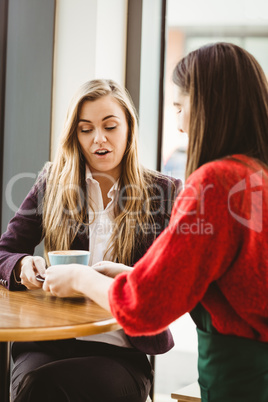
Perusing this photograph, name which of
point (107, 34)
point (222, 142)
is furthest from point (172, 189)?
point (107, 34)

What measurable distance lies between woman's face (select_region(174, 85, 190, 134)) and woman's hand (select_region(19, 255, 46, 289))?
0.62 m

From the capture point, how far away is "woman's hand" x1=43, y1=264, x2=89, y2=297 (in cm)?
119

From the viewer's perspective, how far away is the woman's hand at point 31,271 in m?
1.44

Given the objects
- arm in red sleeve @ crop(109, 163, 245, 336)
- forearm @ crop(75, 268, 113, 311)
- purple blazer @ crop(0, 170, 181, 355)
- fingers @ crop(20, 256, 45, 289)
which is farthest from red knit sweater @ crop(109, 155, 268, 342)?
purple blazer @ crop(0, 170, 181, 355)

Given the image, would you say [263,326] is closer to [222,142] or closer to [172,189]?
[222,142]

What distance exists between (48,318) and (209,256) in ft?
1.57

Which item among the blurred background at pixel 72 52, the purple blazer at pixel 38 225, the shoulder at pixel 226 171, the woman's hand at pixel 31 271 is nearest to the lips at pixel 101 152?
the purple blazer at pixel 38 225

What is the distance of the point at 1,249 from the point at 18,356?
364 mm

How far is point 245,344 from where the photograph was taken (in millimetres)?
981

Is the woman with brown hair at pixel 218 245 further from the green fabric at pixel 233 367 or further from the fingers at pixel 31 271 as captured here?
the fingers at pixel 31 271

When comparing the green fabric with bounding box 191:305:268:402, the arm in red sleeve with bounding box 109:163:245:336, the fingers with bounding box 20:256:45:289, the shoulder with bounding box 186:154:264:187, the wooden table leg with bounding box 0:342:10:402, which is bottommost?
the wooden table leg with bounding box 0:342:10:402

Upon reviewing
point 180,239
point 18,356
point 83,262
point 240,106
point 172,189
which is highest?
point 240,106

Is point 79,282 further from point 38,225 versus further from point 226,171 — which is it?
point 38,225

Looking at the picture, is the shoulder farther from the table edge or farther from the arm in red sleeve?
the table edge
